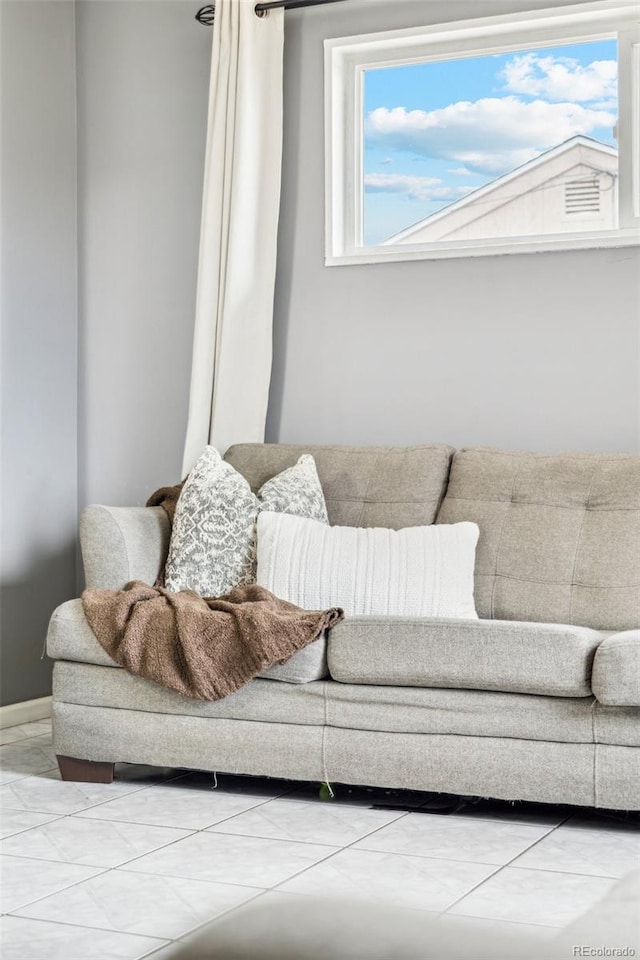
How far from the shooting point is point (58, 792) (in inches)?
118

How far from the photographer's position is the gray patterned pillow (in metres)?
3.28

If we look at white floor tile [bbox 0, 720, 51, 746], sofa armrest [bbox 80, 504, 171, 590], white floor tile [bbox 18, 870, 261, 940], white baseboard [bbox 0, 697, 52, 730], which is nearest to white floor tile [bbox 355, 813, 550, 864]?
white floor tile [bbox 18, 870, 261, 940]

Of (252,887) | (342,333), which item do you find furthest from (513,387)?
(252,887)

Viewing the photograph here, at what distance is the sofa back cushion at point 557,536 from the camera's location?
3029mm

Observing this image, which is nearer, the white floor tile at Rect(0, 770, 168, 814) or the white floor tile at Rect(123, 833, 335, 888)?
the white floor tile at Rect(123, 833, 335, 888)

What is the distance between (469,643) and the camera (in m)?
2.67

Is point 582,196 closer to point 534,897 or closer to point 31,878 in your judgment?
point 534,897

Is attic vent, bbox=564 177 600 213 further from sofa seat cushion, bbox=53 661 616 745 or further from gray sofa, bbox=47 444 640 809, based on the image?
sofa seat cushion, bbox=53 661 616 745

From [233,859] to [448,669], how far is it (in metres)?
0.66

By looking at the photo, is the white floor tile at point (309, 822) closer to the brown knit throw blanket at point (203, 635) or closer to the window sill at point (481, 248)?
the brown knit throw blanket at point (203, 635)

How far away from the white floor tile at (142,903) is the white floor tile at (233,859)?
0.05 meters

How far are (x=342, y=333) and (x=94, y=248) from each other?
3.44 ft

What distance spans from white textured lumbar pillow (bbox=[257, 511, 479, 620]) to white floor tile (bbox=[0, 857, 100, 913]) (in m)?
1.01

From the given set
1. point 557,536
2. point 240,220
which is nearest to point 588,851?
point 557,536
